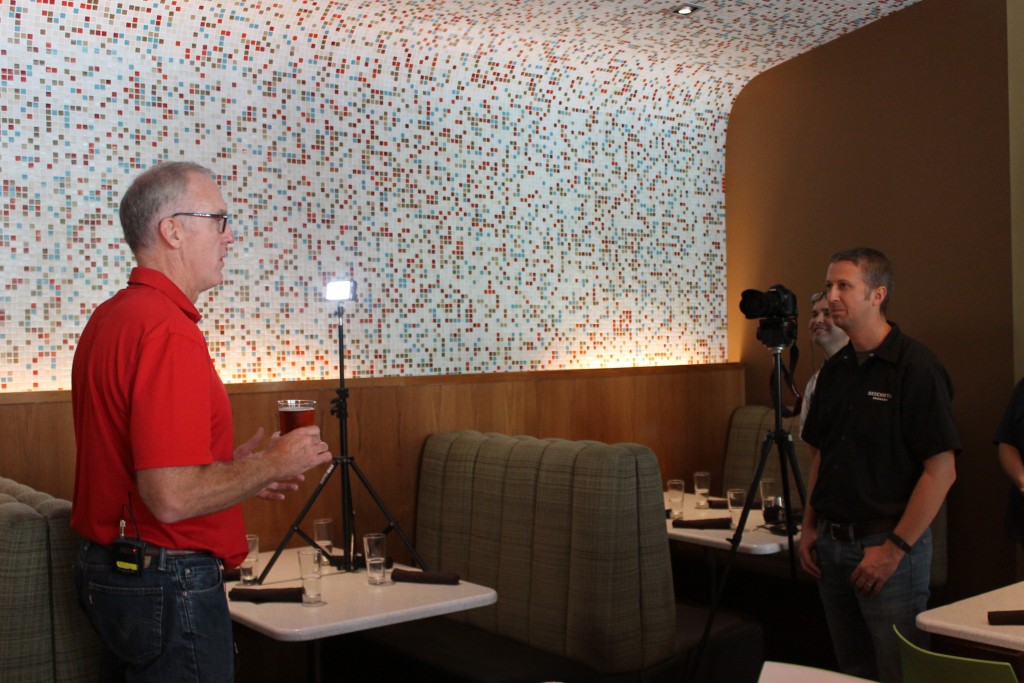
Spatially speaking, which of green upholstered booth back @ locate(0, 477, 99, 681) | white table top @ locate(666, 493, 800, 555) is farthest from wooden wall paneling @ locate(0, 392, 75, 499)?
white table top @ locate(666, 493, 800, 555)

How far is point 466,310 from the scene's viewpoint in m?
4.62

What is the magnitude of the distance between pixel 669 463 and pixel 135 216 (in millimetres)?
3603

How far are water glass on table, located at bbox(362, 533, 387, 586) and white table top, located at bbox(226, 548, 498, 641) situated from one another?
3cm

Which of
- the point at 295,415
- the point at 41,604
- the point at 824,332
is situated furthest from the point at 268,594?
the point at 824,332

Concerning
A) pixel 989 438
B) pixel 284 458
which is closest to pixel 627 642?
pixel 284 458

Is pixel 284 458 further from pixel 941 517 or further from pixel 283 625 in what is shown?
pixel 941 517

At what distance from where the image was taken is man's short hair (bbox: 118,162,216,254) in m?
2.11

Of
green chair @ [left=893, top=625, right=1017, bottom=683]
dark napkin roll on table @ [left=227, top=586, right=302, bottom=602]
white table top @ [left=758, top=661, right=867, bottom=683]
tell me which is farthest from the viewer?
dark napkin roll on table @ [left=227, top=586, right=302, bottom=602]

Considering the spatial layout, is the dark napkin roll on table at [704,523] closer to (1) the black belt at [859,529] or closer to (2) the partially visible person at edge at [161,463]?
(1) the black belt at [859,529]

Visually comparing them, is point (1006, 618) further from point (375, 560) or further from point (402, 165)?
point (402, 165)

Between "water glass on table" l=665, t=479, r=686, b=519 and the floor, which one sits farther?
the floor

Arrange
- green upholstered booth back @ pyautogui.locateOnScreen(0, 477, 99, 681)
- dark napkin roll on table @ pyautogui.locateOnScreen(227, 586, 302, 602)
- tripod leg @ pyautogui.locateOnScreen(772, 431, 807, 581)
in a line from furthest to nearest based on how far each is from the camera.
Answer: tripod leg @ pyautogui.locateOnScreen(772, 431, 807, 581)
dark napkin roll on table @ pyautogui.locateOnScreen(227, 586, 302, 602)
green upholstered booth back @ pyautogui.locateOnScreen(0, 477, 99, 681)

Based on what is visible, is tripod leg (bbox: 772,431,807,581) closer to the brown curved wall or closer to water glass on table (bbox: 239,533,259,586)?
the brown curved wall

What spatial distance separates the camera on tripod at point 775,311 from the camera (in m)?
3.85
